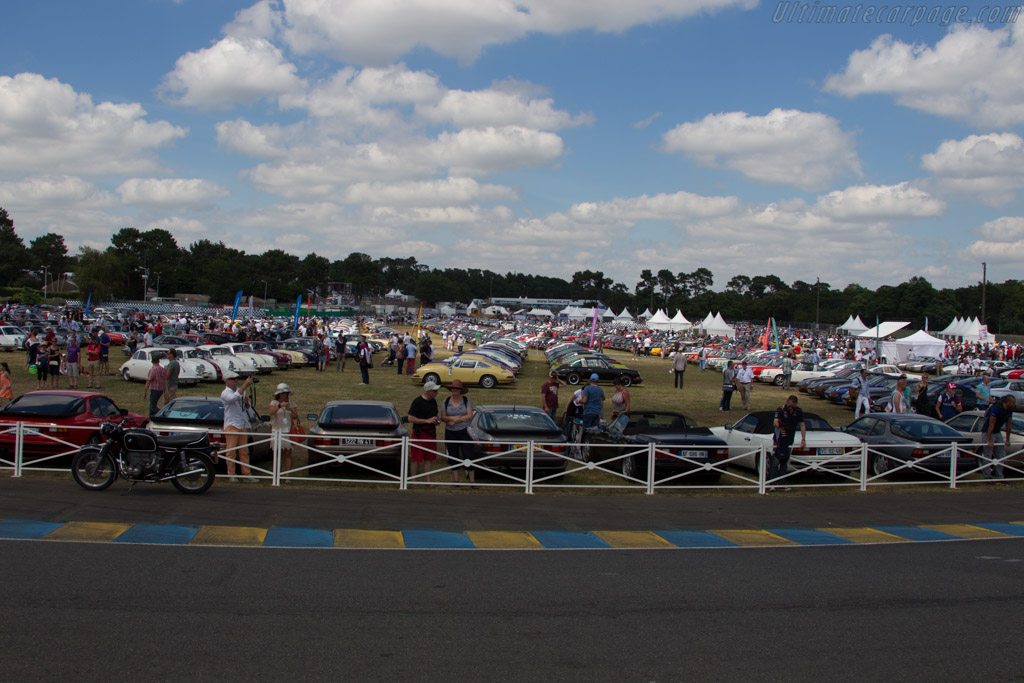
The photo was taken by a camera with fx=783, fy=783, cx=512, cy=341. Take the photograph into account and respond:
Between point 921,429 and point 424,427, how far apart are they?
9.83 m

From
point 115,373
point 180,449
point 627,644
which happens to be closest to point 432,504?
point 180,449

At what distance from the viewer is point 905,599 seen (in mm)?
7250

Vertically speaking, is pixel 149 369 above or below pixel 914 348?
below

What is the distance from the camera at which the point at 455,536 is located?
31.6ft

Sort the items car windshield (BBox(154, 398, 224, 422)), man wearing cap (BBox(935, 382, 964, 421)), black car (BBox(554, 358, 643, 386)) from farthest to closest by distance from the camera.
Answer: black car (BBox(554, 358, 643, 386)) → man wearing cap (BBox(935, 382, 964, 421)) → car windshield (BBox(154, 398, 224, 422))

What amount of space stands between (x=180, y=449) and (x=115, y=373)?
2237 centimetres

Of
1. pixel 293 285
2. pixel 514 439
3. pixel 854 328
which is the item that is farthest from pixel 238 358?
pixel 293 285

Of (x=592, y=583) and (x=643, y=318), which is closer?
(x=592, y=583)

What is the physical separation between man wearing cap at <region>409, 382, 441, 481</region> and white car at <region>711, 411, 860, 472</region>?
543 cm

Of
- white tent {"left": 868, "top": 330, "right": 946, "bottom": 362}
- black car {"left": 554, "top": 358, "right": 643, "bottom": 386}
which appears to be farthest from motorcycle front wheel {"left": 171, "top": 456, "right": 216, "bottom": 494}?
white tent {"left": 868, "top": 330, "right": 946, "bottom": 362}

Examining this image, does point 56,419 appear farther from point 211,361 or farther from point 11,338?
point 11,338

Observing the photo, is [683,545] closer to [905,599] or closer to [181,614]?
[905,599]

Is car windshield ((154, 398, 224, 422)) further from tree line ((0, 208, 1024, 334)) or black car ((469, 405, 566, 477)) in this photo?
tree line ((0, 208, 1024, 334))

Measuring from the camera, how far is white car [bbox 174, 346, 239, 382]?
95.3 feet
